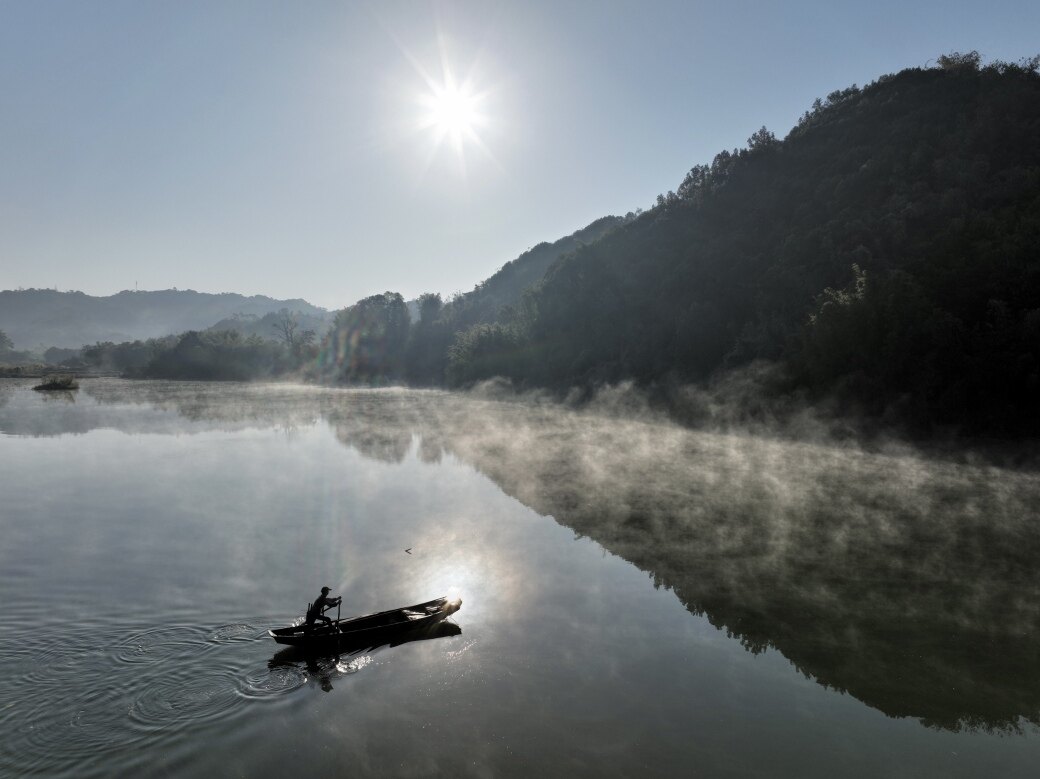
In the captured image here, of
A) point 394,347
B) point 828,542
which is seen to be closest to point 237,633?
point 828,542

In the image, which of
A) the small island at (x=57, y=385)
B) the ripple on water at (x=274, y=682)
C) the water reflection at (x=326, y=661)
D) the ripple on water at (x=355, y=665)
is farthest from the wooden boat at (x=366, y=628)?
the small island at (x=57, y=385)

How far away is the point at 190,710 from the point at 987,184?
83.6 m

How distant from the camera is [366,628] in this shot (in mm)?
17078

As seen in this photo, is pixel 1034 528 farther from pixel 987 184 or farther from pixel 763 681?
pixel 987 184

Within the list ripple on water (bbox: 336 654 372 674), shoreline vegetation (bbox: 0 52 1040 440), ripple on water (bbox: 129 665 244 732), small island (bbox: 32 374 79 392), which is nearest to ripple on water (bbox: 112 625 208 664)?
ripple on water (bbox: 129 665 244 732)

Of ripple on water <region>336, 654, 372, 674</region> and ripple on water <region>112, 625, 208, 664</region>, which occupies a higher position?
ripple on water <region>112, 625, 208, 664</region>

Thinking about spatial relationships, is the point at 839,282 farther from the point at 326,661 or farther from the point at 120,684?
the point at 120,684

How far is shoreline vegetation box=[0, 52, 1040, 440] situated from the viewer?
49.9 m

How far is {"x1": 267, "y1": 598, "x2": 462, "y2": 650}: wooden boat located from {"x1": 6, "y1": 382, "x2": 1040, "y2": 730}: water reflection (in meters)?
0.83

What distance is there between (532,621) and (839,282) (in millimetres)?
67434

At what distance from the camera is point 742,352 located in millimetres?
78062

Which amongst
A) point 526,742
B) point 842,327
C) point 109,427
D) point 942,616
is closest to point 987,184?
point 842,327

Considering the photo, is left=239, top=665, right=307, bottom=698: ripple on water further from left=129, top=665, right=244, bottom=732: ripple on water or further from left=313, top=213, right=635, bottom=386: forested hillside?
left=313, top=213, right=635, bottom=386: forested hillside

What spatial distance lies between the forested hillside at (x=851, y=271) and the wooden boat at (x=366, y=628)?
48.1m
